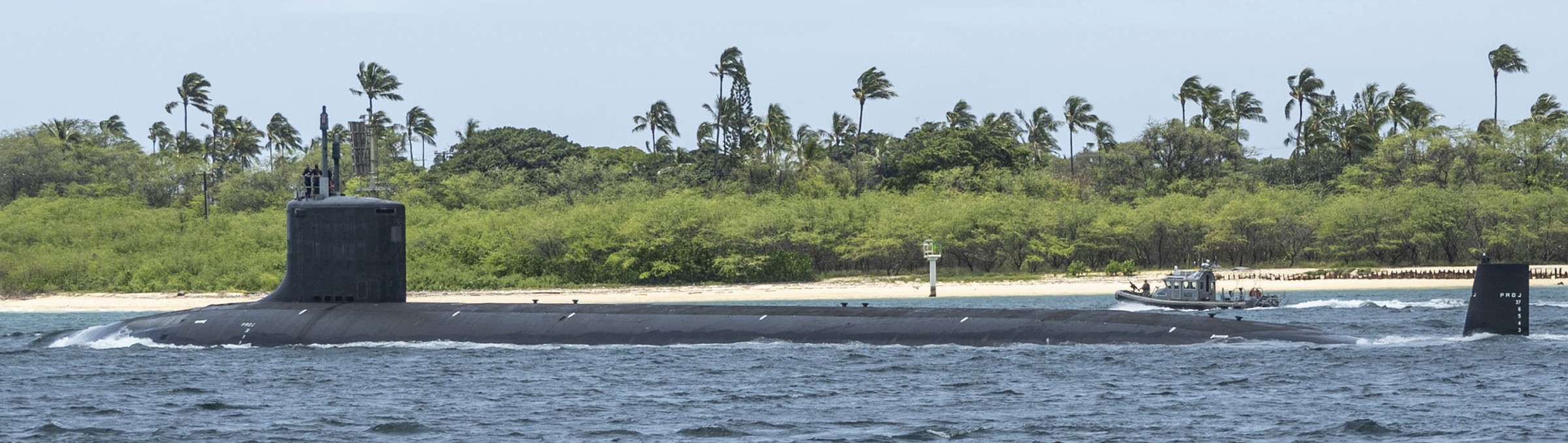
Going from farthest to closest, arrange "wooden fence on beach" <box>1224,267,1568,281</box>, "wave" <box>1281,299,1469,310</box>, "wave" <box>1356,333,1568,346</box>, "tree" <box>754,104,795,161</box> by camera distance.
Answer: "tree" <box>754,104,795,161</box>
"wooden fence on beach" <box>1224,267,1568,281</box>
"wave" <box>1281,299,1469,310</box>
"wave" <box>1356,333,1568,346</box>

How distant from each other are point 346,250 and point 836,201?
54113 millimetres

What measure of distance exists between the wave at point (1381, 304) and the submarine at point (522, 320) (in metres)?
20.3

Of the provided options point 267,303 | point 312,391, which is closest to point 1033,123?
point 267,303

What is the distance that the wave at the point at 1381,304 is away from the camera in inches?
2041

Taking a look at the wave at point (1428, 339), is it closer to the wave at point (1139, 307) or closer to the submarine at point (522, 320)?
the submarine at point (522, 320)

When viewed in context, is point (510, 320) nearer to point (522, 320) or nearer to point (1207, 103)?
point (522, 320)

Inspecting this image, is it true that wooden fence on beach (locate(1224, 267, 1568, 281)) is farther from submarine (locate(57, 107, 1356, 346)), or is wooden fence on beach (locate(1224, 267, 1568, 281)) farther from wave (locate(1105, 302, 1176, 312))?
submarine (locate(57, 107, 1356, 346))

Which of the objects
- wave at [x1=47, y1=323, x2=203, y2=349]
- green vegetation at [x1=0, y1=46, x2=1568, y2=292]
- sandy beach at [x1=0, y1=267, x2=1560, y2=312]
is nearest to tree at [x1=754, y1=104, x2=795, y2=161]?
green vegetation at [x1=0, y1=46, x2=1568, y2=292]

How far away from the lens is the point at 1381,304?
2089 inches

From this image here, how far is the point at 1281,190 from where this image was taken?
8906 centimetres

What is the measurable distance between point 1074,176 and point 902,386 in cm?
7501

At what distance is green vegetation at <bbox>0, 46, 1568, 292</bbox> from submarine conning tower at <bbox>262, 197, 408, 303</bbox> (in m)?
41.3

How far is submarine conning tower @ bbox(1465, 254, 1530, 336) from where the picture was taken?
1148 inches

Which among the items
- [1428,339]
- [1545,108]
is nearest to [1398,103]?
[1545,108]
